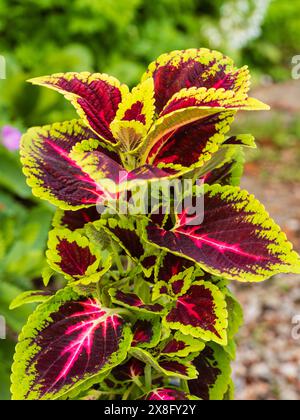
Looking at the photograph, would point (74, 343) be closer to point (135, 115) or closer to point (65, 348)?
point (65, 348)

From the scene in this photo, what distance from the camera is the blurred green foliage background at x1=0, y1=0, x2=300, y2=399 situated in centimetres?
223

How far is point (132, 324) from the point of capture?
885mm

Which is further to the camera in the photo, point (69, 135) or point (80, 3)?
point (80, 3)

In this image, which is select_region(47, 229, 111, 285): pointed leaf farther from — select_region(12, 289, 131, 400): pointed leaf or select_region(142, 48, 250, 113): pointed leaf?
select_region(142, 48, 250, 113): pointed leaf

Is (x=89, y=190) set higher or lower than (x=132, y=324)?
higher

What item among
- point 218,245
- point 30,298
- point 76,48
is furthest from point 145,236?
point 76,48

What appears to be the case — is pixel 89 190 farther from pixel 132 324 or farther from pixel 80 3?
pixel 80 3

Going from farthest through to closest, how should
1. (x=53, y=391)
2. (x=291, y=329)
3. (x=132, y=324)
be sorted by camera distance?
(x=291, y=329), (x=132, y=324), (x=53, y=391)

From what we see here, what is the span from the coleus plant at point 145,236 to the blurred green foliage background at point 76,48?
985mm

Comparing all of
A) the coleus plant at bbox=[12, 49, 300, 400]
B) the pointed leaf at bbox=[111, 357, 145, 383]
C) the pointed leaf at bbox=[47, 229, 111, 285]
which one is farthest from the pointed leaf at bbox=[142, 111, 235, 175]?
the pointed leaf at bbox=[111, 357, 145, 383]

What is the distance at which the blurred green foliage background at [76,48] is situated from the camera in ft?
7.31

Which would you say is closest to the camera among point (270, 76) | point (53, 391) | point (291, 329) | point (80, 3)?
point (53, 391)
